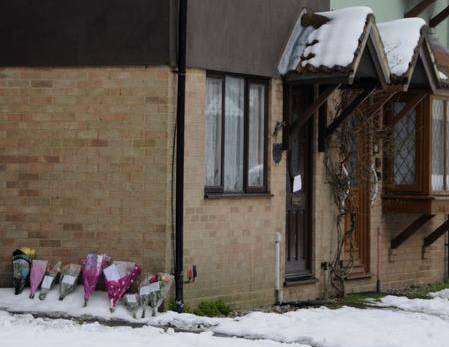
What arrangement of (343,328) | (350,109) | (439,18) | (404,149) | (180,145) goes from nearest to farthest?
(343,328), (180,145), (350,109), (404,149), (439,18)

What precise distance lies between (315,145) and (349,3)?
8.57ft

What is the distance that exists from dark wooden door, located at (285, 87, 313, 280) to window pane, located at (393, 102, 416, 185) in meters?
2.42

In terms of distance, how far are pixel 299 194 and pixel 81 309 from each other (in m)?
4.14

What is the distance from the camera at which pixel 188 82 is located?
1297 centimetres

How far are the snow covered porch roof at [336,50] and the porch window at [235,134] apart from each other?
23.3 inches

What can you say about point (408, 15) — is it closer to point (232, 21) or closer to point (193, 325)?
point (232, 21)

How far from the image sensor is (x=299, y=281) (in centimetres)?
1488

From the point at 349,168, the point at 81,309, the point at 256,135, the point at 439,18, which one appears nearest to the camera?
the point at 81,309

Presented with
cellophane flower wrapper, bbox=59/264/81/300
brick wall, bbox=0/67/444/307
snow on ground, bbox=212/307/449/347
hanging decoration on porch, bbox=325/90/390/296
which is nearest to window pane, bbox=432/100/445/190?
hanging decoration on porch, bbox=325/90/390/296

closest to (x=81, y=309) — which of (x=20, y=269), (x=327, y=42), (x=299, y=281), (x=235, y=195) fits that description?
(x=20, y=269)

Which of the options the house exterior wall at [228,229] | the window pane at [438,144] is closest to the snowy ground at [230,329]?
the house exterior wall at [228,229]

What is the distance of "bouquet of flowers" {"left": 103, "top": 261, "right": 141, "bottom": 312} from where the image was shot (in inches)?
485

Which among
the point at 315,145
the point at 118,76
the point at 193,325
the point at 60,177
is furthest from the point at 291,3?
the point at 193,325

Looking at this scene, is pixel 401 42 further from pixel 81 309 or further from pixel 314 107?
pixel 81 309
